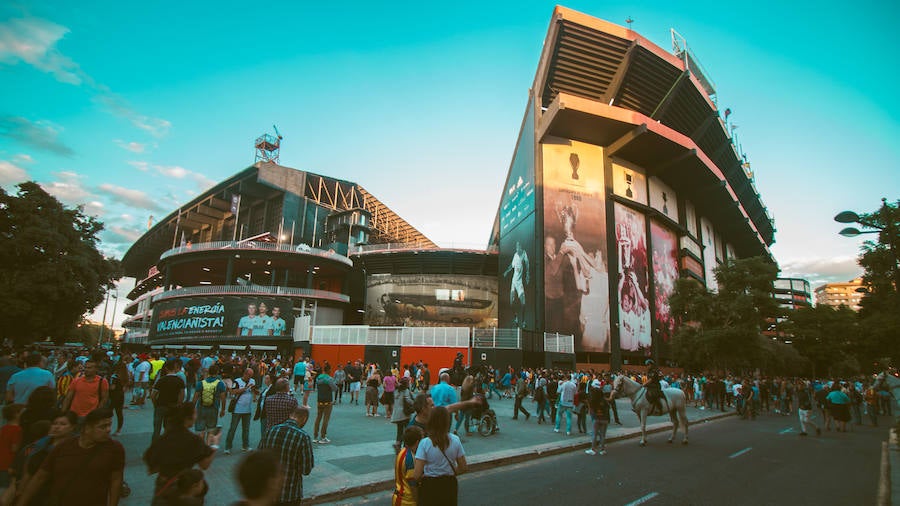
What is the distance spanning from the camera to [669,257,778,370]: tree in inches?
1277

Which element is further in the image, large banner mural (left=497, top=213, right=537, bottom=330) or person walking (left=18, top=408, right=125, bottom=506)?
large banner mural (left=497, top=213, right=537, bottom=330)

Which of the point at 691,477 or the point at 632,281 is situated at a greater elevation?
the point at 632,281

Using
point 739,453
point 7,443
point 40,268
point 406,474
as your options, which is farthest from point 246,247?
point 406,474

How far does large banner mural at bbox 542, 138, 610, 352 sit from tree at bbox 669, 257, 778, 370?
19.9ft

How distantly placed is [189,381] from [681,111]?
47009 millimetres

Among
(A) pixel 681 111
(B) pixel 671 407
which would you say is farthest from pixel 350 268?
(B) pixel 671 407

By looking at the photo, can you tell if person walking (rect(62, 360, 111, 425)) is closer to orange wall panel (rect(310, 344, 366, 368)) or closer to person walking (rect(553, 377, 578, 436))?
person walking (rect(553, 377, 578, 436))

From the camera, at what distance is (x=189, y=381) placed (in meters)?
12.5

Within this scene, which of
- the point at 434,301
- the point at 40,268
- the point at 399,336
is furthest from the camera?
the point at 434,301

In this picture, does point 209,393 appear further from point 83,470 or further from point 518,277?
point 518,277

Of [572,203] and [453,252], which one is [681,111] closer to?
[572,203]

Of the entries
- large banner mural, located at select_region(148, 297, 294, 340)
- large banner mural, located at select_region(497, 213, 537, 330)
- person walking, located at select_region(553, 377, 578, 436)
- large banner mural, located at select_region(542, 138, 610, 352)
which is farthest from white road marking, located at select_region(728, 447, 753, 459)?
large banner mural, located at select_region(148, 297, 294, 340)

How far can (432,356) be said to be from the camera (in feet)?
95.7

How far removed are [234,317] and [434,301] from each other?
2020 cm
